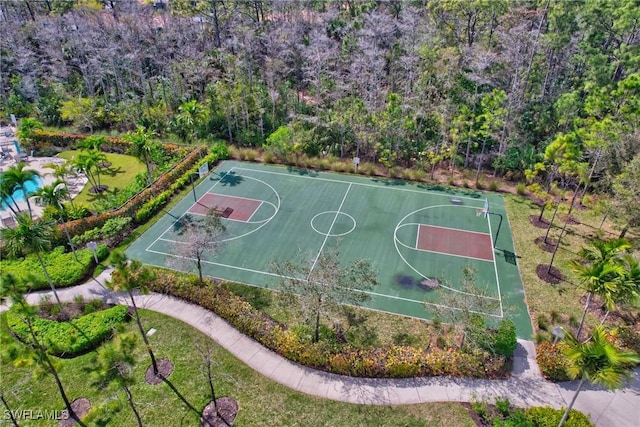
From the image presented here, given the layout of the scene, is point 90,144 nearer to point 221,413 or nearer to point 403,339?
point 221,413

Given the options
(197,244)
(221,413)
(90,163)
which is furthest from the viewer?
(90,163)

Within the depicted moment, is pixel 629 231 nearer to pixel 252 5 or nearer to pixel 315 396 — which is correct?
pixel 315 396

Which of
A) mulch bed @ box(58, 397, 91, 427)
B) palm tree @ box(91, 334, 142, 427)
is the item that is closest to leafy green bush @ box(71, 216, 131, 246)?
mulch bed @ box(58, 397, 91, 427)

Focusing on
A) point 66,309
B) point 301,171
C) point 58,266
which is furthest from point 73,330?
point 301,171

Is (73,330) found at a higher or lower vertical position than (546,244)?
lower

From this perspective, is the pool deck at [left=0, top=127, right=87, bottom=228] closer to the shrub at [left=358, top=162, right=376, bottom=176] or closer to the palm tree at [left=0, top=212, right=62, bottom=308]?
the palm tree at [left=0, top=212, right=62, bottom=308]

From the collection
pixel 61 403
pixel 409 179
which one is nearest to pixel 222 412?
pixel 61 403
